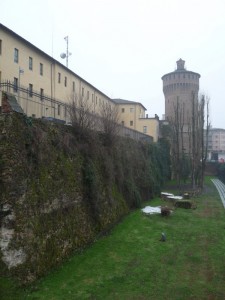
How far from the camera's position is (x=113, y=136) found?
785 inches

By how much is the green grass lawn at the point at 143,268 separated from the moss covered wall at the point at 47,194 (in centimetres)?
65

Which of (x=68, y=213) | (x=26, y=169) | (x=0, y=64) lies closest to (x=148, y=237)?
(x=68, y=213)

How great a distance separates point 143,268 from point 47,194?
447 cm

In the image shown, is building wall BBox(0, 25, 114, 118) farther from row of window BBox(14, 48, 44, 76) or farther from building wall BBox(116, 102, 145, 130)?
building wall BBox(116, 102, 145, 130)

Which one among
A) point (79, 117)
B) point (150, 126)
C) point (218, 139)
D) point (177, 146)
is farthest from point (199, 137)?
point (218, 139)

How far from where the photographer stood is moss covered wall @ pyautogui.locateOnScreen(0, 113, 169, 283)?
1012cm

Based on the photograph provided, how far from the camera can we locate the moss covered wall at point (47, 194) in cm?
1012

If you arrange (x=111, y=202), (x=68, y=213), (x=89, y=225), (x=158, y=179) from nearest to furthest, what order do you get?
(x=68, y=213) < (x=89, y=225) < (x=111, y=202) < (x=158, y=179)

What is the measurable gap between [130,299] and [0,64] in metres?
20.7

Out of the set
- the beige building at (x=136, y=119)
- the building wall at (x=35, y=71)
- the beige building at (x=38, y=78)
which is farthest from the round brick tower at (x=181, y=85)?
the building wall at (x=35, y=71)

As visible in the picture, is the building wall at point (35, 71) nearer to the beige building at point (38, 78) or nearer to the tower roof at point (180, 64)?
the beige building at point (38, 78)

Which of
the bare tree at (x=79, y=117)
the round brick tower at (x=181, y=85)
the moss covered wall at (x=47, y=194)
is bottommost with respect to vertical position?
the moss covered wall at (x=47, y=194)

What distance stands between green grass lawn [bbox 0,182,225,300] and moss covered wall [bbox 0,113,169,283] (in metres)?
0.65

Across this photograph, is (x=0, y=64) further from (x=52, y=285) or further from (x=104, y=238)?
(x=52, y=285)
